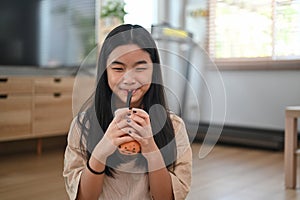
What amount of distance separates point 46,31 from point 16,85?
64 cm

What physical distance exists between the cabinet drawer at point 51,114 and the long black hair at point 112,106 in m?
1.99

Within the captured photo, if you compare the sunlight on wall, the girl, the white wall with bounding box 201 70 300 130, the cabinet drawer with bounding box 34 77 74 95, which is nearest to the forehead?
the girl

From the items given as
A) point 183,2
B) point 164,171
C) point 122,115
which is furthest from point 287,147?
point 183,2

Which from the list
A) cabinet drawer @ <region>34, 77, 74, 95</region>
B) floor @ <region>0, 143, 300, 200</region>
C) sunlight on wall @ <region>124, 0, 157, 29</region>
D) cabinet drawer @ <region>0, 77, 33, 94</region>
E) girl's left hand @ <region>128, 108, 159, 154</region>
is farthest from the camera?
sunlight on wall @ <region>124, 0, 157, 29</region>

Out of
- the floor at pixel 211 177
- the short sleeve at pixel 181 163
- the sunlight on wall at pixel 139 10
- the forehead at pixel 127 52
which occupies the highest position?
the sunlight on wall at pixel 139 10

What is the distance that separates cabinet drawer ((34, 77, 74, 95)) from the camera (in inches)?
103

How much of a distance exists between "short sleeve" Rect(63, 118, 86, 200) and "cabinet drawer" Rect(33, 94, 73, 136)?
6.36ft

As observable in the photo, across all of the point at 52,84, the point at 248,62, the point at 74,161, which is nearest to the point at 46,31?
the point at 52,84

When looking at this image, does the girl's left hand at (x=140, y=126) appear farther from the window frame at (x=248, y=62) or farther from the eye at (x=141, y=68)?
the window frame at (x=248, y=62)

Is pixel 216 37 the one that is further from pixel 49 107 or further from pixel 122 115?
pixel 122 115

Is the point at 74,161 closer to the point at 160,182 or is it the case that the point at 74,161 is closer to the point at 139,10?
the point at 160,182

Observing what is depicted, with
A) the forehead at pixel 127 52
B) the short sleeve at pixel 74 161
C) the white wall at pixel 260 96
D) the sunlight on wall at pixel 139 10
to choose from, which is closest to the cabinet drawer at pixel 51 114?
the sunlight on wall at pixel 139 10

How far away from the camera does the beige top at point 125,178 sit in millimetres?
754

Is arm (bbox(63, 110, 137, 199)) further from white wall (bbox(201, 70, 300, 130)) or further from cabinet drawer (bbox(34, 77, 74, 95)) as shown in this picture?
white wall (bbox(201, 70, 300, 130))
